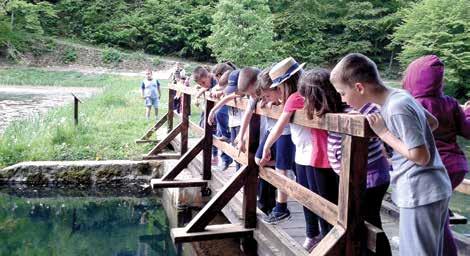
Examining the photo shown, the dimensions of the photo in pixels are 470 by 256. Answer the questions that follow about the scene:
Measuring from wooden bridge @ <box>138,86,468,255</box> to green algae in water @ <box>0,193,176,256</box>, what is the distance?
149 cm

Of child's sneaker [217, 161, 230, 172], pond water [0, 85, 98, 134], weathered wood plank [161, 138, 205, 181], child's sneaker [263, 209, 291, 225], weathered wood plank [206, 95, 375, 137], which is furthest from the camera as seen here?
pond water [0, 85, 98, 134]

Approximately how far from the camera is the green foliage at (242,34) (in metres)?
27.3

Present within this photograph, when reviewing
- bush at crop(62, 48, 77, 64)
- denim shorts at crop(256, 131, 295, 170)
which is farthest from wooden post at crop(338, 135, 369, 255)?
bush at crop(62, 48, 77, 64)

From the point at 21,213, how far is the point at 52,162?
105 centimetres

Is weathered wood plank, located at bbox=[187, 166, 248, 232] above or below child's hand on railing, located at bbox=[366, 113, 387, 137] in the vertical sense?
below

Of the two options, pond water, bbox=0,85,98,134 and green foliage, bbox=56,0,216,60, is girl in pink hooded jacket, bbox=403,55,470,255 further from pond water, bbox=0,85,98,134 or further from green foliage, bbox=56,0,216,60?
green foliage, bbox=56,0,216,60

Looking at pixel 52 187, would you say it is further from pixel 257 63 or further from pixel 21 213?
pixel 257 63

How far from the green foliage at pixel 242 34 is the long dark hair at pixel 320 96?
24517 millimetres

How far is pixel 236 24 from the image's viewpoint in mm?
27750

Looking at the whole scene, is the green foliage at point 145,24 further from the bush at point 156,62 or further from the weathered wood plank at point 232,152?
the weathered wood plank at point 232,152

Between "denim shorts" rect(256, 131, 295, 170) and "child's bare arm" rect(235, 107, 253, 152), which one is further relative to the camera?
"child's bare arm" rect(235, 107, 253, 152)

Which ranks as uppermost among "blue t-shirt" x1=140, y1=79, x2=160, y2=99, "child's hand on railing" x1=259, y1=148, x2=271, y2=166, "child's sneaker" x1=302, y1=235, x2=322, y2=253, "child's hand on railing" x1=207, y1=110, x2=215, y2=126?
"child's hand on railing" x1=207, y1=110, x2=215, y2=126

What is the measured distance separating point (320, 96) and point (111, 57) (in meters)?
33.7

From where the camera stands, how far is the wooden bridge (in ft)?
8.55
